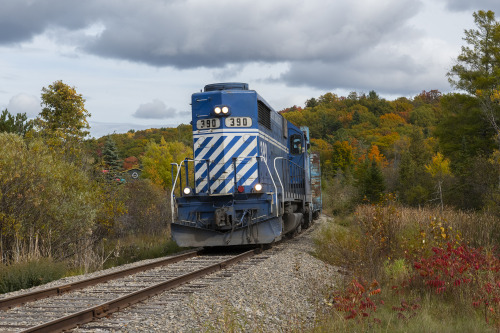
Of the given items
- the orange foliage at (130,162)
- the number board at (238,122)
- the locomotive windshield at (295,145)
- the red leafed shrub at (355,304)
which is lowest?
the red leafed shrub at (355,304)

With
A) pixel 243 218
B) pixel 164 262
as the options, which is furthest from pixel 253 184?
pixel 164 262

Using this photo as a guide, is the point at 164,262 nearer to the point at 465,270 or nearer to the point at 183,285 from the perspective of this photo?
the point at 183,285

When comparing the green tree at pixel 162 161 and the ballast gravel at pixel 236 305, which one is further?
the green tree at pixel 162 161

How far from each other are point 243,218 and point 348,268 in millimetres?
4012

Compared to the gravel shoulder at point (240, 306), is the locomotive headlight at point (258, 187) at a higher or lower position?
higher

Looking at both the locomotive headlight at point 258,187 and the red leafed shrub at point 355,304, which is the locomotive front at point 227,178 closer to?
the locomotive headlight at point 258,187

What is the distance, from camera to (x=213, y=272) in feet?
33.9

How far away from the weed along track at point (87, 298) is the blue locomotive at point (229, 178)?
1.54 meters

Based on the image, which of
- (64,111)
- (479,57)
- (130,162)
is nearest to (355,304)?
(64,111)

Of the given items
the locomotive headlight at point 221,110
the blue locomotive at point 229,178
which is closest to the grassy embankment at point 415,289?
the blue locomotive at point 229,178

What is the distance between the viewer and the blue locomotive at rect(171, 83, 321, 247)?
42.3 feet

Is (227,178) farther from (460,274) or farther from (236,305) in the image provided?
(460,274)

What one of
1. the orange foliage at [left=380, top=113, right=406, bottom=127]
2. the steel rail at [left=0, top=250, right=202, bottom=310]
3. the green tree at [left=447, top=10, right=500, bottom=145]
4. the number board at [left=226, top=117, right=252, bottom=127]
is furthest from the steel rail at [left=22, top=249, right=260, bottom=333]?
the orange foliage at [left=380, top=113, right=406, bottom=127]

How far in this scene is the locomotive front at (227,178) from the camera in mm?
12898
